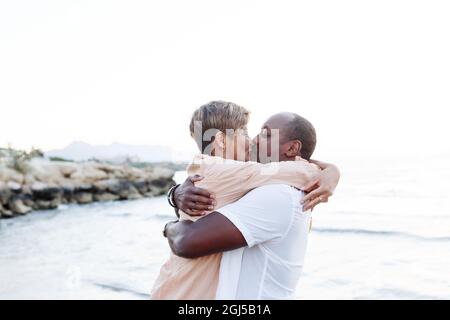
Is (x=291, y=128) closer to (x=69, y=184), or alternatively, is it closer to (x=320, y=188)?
(x=320, y=188)

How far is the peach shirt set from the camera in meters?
2.02

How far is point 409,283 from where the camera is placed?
343 inches

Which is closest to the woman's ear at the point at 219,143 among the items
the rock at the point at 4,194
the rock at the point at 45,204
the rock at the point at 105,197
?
the rock at the point at 4,194

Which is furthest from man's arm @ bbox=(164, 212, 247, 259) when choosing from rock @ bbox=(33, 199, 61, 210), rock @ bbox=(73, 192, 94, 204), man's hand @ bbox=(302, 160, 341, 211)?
rock @ bbox=(73, 192, 94, 204)

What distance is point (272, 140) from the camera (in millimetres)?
2271

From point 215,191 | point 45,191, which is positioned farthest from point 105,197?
point 215,191

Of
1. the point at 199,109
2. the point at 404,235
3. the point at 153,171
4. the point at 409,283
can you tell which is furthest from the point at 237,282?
the point at 153,171

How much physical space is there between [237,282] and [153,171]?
33.2m

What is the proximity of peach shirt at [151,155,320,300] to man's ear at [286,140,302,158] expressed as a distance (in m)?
0.18

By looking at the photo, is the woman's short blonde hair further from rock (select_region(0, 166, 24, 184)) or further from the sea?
rock (select_region(0, 166, 24, 184))

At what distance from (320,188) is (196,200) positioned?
494mm

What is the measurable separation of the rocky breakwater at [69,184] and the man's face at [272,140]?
18990mm

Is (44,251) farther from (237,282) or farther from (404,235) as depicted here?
(237,282)

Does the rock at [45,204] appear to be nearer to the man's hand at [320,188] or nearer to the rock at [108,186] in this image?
the rock at [108,186]
